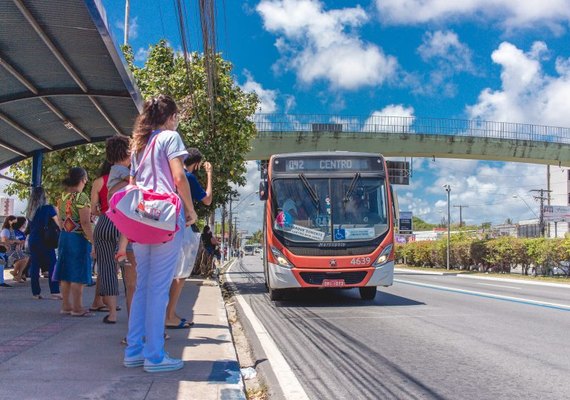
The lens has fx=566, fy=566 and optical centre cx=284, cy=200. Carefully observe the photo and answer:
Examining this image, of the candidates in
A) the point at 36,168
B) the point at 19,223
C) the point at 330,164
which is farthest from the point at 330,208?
the point at 19,223

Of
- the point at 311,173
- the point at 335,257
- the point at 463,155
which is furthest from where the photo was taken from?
the point at 463,155

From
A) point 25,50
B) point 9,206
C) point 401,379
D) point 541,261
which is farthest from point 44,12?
point 9,206

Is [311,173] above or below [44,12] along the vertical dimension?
below

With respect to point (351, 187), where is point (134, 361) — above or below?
below

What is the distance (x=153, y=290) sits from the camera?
13.8 feet

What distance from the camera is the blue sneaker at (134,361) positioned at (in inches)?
172

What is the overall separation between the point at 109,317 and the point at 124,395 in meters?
3.04

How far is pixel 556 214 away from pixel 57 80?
144 feet

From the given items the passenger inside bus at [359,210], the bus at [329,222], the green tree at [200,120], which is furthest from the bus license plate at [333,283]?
the green tree at [200,120]

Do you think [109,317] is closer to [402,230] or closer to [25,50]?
[25,50]

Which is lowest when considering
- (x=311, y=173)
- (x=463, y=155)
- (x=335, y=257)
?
(x=335, y=257)

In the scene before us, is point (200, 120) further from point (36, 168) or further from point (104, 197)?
point (104, 197)

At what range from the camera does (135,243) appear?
4.27m

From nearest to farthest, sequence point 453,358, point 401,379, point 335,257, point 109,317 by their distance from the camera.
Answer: point 401,379, point 453,358, point 109,317, point 335,257
